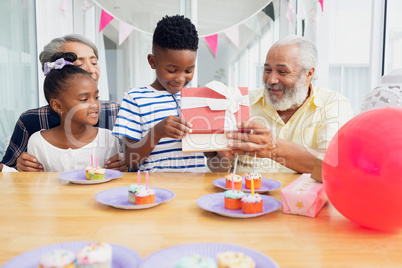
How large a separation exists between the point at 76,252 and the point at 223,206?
1.37ft

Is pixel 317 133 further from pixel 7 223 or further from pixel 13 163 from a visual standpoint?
pixel 13 163

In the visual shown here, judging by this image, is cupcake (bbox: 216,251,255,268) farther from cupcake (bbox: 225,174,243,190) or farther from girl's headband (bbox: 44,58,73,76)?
girl's headband (bbox: 44,58,73,76)

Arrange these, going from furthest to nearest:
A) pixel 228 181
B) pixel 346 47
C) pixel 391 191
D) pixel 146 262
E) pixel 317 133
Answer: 1. pixel 346 47
2. pixel 317 133
3. pixel 228 181
4. pixel 391 191
5. pixel 146 262

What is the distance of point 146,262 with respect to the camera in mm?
521

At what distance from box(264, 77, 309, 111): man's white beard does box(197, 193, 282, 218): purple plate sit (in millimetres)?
907

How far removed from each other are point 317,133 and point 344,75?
1166mm

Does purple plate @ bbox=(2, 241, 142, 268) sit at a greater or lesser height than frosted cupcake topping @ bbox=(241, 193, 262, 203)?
→ lesser

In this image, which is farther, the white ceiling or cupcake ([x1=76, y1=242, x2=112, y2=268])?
the white ceiling

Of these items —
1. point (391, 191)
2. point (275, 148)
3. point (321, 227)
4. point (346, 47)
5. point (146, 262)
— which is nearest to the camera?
point (146, 262)

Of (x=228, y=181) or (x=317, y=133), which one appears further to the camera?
(x=317, y=133)

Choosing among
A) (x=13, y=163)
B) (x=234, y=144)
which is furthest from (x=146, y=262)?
(x=13, y=163)

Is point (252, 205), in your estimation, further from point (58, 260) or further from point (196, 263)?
point (58, 260)

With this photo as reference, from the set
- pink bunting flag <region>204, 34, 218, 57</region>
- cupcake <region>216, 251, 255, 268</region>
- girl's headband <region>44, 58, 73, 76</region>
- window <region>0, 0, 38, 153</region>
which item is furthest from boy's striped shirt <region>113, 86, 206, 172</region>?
pink bunting flag <region>204, 34, 218, 57</region>

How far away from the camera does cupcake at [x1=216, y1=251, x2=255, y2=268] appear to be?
19.6 inches
